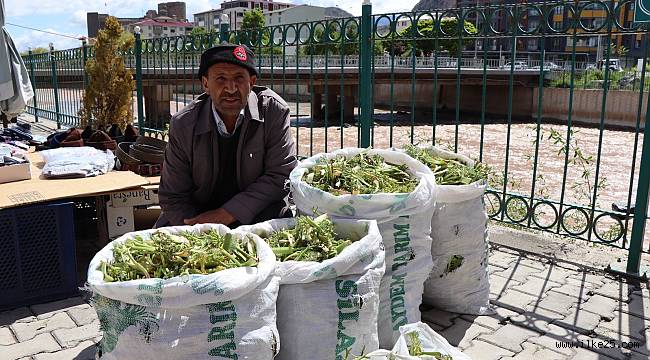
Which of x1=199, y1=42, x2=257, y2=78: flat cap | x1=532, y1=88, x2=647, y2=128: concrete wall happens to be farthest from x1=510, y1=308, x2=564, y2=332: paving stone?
x1=532, y1=88, x2=647, y2=128: concrete wall

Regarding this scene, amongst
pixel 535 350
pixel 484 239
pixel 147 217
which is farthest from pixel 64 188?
pixel 535 350

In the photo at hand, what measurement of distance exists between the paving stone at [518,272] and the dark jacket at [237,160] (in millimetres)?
1845

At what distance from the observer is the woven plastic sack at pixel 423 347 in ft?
6.76

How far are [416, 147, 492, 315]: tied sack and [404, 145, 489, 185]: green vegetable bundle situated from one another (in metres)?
0.07

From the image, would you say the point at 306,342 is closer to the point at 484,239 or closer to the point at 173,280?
the point at 173,280

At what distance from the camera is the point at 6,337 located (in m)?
3.18

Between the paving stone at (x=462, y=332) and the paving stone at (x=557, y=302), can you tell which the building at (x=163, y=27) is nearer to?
the paving stone at (x=557, y=302)

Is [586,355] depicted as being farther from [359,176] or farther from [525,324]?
[359,176]

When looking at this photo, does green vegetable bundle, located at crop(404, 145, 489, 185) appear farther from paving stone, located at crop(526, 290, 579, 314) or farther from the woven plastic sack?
the woven plastic sack

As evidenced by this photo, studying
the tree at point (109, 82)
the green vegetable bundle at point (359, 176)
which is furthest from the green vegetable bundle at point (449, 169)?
the tree at point (109, 82)

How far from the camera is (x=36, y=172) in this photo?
4328mm

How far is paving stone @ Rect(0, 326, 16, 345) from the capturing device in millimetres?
3119

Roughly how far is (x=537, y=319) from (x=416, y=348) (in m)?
1.55

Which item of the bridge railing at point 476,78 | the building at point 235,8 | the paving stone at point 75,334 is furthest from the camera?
the building at point 235,8
